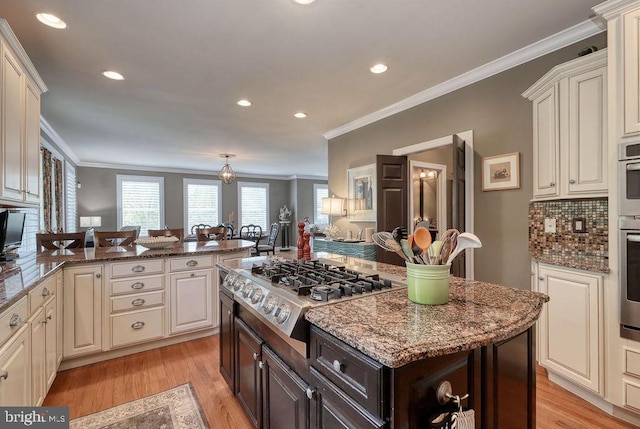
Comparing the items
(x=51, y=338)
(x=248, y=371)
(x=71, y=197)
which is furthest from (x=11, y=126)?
(x=71, y=197)

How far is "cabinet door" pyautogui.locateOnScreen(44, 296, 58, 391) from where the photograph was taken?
1958 mm

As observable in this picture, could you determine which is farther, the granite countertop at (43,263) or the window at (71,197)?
the window at (71,197)

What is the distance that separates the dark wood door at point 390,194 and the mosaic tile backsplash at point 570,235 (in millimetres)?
1495

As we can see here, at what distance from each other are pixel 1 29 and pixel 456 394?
2907 millimetres

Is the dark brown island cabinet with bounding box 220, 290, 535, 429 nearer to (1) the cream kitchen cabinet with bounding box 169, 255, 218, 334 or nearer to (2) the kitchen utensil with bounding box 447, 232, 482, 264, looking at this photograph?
(2) the kitchen utensil with bounding box 447, 232, 482, 264

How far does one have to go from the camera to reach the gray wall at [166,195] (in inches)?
293

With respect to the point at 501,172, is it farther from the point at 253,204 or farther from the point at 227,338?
the point at 253,204

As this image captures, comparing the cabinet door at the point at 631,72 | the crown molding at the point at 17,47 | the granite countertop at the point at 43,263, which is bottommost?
the granite countertop at the point at 43,263

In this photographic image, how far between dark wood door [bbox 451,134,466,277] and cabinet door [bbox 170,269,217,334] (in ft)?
8.25

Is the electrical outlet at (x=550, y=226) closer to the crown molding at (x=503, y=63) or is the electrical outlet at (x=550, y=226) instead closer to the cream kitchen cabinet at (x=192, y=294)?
the crown molding at (x=503, y=63)

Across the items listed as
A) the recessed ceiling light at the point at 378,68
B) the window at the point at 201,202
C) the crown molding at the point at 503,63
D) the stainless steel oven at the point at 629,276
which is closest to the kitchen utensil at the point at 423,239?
the stainless steel oven at the point at 629,276

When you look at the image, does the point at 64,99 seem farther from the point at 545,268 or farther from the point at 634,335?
the point at 634,335

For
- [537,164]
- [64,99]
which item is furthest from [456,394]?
[64,99]

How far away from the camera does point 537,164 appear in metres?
2.34
